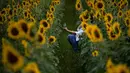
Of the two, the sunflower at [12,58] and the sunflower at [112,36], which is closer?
the sunflower at [12,58]

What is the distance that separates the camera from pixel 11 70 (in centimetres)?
368

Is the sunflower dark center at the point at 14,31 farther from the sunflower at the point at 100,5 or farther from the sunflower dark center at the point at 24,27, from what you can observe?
the sunflower at the point at 100,5

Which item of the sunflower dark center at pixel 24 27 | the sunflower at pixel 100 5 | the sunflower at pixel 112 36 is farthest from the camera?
the sunflower at pixel 100 5

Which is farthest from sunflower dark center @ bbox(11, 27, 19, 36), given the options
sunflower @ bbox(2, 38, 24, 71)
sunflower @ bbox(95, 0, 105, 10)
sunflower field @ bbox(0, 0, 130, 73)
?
sunflower @ bbox(95, 0, 105, 10)

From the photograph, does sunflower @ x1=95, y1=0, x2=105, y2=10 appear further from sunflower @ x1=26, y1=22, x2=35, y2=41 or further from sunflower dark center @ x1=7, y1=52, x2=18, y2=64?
sunflower dark center @ x1=7, y1=52, x2=18, y2=64

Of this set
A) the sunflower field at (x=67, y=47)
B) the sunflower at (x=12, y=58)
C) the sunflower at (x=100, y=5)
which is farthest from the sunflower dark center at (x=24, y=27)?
the sunflower at (x=100, y=5)

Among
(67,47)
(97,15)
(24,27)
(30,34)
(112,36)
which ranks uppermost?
(24,27)

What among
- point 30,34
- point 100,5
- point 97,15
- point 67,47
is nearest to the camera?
point 30,34

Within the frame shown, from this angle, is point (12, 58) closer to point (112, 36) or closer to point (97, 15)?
point (112, 36)

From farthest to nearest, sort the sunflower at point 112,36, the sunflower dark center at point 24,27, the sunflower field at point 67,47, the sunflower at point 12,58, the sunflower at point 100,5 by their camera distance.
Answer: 1. the sunflower at point 100,5
2. the sunflower at point 112,36
3. the sunflower dark center at point 24,27
4. the sunflower field at point 67,47
5. the sunflower at point 12,58

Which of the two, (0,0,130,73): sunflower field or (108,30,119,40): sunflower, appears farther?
(108,30,119,40): sunflower

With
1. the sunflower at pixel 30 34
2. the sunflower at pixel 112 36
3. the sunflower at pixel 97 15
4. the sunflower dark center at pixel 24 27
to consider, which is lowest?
the sunflower at pixel 97 15

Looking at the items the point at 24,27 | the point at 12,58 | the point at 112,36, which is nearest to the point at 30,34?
the point at 24,27

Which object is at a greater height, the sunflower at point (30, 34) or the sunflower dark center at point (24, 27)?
the sunflower dark center at point (24, 27)
